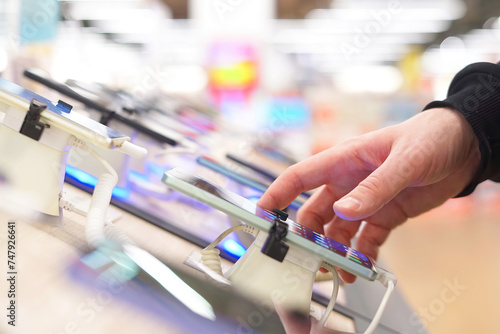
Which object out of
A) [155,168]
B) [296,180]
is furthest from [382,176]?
[155,168]

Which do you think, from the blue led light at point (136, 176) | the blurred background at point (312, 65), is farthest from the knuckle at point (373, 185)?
the blurred background at point (312, 65)

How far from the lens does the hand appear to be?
0.79 meters

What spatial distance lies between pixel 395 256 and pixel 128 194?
2318 mm

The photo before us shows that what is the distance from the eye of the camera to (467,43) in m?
14.0

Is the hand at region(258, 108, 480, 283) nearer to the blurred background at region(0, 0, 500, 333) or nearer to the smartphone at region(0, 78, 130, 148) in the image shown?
the smartphone at region(0, 78, 130, 148)

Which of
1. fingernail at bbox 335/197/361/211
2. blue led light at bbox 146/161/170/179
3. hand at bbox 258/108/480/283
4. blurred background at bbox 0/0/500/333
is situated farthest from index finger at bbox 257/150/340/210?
blurred background at bbox 0/0/500/333

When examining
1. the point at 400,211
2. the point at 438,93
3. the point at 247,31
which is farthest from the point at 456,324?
the point at 438,93

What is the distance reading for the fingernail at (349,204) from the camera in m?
0.73

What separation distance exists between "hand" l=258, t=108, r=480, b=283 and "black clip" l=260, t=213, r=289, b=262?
0.46 ft

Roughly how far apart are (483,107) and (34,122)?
973 millimetres

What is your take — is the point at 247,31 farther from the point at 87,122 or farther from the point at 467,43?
the point at 467,43

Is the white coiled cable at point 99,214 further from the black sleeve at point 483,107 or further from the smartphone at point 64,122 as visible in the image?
the black sleeve at point 483,107

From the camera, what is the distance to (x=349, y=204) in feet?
2.39

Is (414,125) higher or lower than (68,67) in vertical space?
higher
